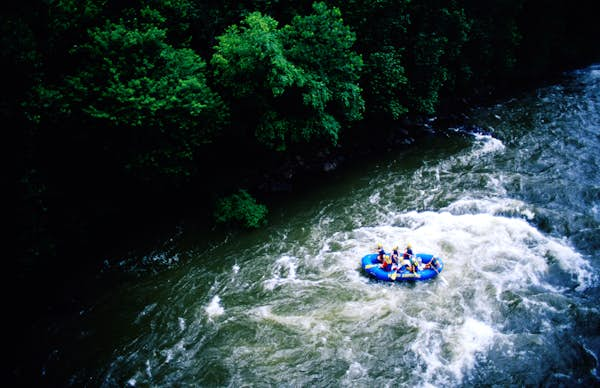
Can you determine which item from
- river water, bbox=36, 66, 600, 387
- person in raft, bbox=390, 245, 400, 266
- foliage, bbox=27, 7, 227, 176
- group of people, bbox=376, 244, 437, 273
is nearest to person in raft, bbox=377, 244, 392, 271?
group of people, bbox=376, 244, 437, 273

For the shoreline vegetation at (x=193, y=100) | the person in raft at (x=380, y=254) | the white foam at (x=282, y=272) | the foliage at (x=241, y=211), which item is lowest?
the person in raft at (x=380, y=254)

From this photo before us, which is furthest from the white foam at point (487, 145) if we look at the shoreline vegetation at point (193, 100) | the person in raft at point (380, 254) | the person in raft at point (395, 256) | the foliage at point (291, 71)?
the person in raft at point (380, 254)

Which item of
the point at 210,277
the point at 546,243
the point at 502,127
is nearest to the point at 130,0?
the point at 210,277

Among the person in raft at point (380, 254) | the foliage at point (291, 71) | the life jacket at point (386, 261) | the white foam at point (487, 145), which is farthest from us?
the white foam at point (487, 145)

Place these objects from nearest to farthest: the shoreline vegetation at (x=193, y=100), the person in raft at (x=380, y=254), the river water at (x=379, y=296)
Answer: the river water at (x=379, y=296) < the shoreline vegetation at (x=193, y=100) < the person in raft at (x=380, y=254)

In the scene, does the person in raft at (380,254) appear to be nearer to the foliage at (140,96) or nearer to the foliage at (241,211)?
the foliage at (241,211)

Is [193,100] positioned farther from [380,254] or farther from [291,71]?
[380,254]

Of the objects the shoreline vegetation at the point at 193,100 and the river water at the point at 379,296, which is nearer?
the river water at the point at 379,296
